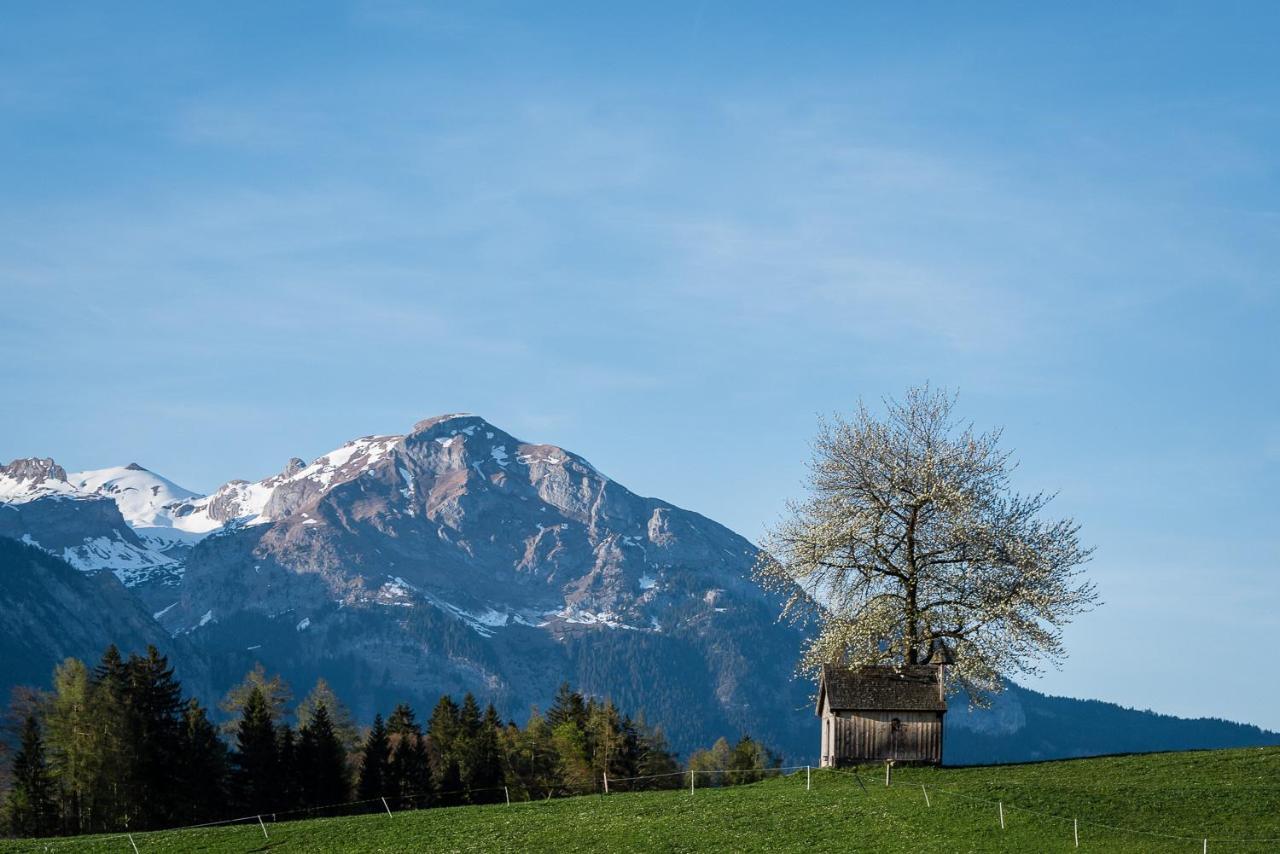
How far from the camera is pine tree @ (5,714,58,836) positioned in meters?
95.1

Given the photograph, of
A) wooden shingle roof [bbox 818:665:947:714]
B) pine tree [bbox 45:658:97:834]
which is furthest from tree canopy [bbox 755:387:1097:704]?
pine tree [bbox 45:658:97:834]

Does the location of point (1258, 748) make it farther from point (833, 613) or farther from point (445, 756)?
point (445, 756)

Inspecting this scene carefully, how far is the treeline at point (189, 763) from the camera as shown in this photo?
95.2 m

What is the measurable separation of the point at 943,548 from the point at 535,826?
97.3ft

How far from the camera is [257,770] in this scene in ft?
334

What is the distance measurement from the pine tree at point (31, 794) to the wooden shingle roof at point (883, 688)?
164ft

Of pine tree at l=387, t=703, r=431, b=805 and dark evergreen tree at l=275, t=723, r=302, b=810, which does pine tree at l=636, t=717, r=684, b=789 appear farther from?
dark evergreen tree at l=275, t=723, r=302, b=810

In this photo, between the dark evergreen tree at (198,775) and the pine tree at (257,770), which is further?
the pine tree at (257,770)

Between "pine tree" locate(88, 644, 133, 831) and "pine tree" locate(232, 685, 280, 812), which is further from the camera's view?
"pine tree" locate(232, 685, 280, 812)

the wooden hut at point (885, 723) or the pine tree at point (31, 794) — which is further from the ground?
the wooden hut at point (885, 723)

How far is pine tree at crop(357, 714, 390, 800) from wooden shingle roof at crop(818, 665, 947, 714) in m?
42.7

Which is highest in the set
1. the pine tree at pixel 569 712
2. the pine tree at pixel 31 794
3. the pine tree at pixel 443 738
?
the pine tree at pixel 569 712

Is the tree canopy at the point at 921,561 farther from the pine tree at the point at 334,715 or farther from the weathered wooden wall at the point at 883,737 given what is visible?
the pine tree at the point at 334,715

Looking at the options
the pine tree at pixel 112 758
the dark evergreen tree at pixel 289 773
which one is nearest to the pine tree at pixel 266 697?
the dark evergreen tree at pixel 289 773
